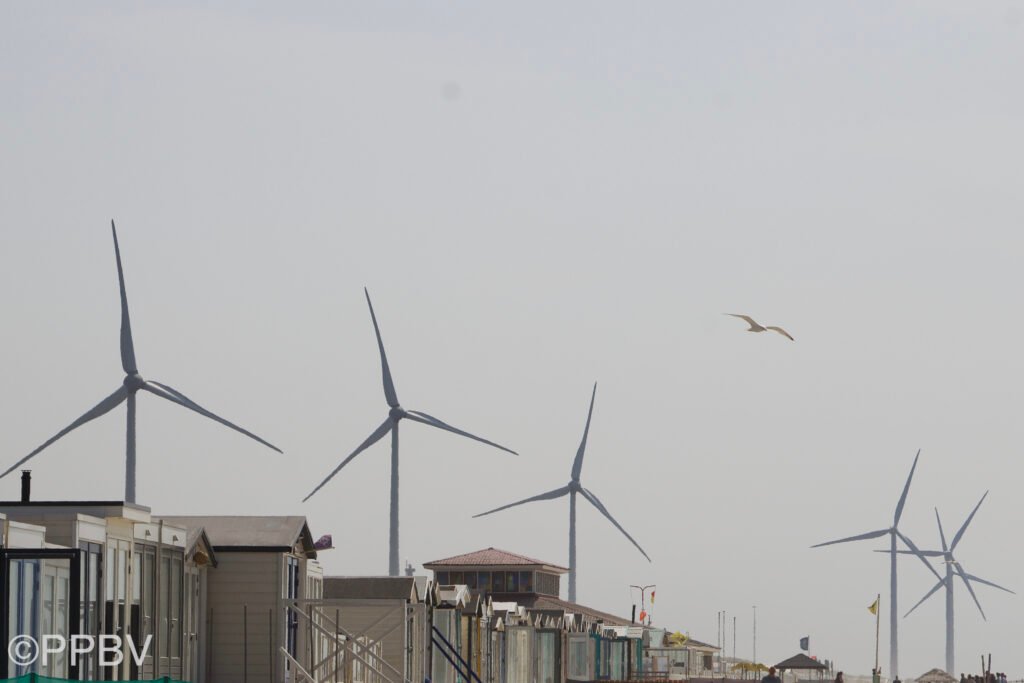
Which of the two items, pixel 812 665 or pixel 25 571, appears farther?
pixel 812 665

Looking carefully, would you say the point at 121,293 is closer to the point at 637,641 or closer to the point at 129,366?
the point at 129,366

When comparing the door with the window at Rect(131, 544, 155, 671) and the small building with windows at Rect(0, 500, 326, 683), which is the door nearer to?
the small building with windows at Rect(0, 500, 326, 683)

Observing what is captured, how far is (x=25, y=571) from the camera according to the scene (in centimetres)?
3481

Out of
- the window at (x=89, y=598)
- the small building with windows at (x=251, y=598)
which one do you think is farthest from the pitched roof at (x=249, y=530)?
the window at (x=89, y=598)

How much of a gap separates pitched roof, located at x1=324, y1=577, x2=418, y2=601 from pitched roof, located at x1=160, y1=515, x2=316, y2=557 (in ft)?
34.1

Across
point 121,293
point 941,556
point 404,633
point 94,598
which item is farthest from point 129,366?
point 941,556

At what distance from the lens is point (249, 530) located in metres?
50.2

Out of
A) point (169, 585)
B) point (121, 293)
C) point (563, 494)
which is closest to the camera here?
point (169, 585)

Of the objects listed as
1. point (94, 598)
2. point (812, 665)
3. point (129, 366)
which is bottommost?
point (812, 665)

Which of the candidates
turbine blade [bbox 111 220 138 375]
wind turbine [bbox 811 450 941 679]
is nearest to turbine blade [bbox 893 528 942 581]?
wind turbine [bbox 811 450 941 679]

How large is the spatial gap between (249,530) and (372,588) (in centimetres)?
1232

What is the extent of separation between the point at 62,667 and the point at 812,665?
7558 cm

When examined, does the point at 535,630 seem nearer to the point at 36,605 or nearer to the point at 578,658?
the point at 578,658

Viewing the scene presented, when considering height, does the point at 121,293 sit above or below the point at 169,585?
above
